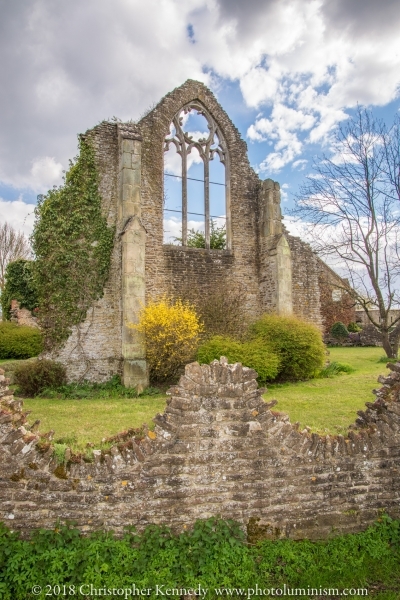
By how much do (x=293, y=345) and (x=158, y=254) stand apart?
5.13 meters

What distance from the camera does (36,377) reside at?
11.4m

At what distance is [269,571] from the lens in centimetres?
343

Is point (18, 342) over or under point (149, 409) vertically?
over

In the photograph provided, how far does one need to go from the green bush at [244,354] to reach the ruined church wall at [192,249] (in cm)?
261

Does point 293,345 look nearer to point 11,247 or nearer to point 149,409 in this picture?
point 149,409

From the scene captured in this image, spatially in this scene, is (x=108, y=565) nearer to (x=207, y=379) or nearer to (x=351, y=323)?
(x=207, y=379)

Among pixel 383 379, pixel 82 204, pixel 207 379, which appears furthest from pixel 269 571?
pixel 82 204

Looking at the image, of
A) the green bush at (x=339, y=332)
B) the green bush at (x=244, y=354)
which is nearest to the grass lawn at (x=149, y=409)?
the green bush at (x=244, y=354)

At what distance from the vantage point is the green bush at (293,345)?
1273 cm

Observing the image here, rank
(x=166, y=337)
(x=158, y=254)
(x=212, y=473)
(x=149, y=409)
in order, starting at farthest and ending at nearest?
1. (x=158, y=254)
2. (x=166, y=337)
3. (x=149, y=409)
4. (x=212, y=473)

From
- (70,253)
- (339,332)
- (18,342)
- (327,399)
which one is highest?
(70,253)

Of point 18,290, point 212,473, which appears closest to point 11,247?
point 18,290

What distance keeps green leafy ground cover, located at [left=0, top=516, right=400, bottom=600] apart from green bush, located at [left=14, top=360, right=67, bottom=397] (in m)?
8.67

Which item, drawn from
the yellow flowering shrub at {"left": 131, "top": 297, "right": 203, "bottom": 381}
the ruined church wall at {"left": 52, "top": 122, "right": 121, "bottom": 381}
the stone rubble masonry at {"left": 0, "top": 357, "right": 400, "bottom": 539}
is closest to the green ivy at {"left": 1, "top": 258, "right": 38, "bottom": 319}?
the ruined church wall at {"left": 52, "top": 122, "right": 121, "bottom": 381}
